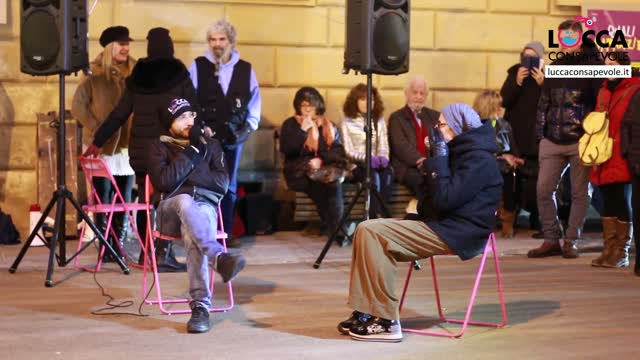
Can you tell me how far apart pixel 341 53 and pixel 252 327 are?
196 inches

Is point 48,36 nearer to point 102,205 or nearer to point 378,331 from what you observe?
point 102,205

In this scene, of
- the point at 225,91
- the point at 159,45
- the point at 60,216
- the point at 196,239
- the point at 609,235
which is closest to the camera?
the point at 196,239

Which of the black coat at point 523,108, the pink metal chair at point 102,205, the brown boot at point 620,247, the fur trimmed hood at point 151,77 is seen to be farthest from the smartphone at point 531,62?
the pink metal chair at point 102,205

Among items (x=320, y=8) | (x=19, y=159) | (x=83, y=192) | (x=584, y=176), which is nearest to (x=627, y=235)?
(x=584, y=176)

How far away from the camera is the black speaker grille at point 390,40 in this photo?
26.2 feet

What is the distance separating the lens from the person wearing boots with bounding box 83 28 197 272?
26.1 ft

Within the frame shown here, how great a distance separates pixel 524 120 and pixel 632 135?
2.24 metres

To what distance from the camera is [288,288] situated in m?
7.33

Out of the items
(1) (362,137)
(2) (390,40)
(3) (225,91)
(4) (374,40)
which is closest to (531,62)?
(1) (362,137)

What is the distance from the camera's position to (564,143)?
28.4 feet

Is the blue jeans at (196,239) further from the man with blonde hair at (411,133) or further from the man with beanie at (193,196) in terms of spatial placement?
the man with blonde hair at (411,133)

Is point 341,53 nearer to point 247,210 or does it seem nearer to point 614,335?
point 247,210

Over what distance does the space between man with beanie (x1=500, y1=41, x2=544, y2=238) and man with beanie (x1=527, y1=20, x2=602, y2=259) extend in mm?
1060

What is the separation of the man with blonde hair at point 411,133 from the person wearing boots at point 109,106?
7.89 ft
